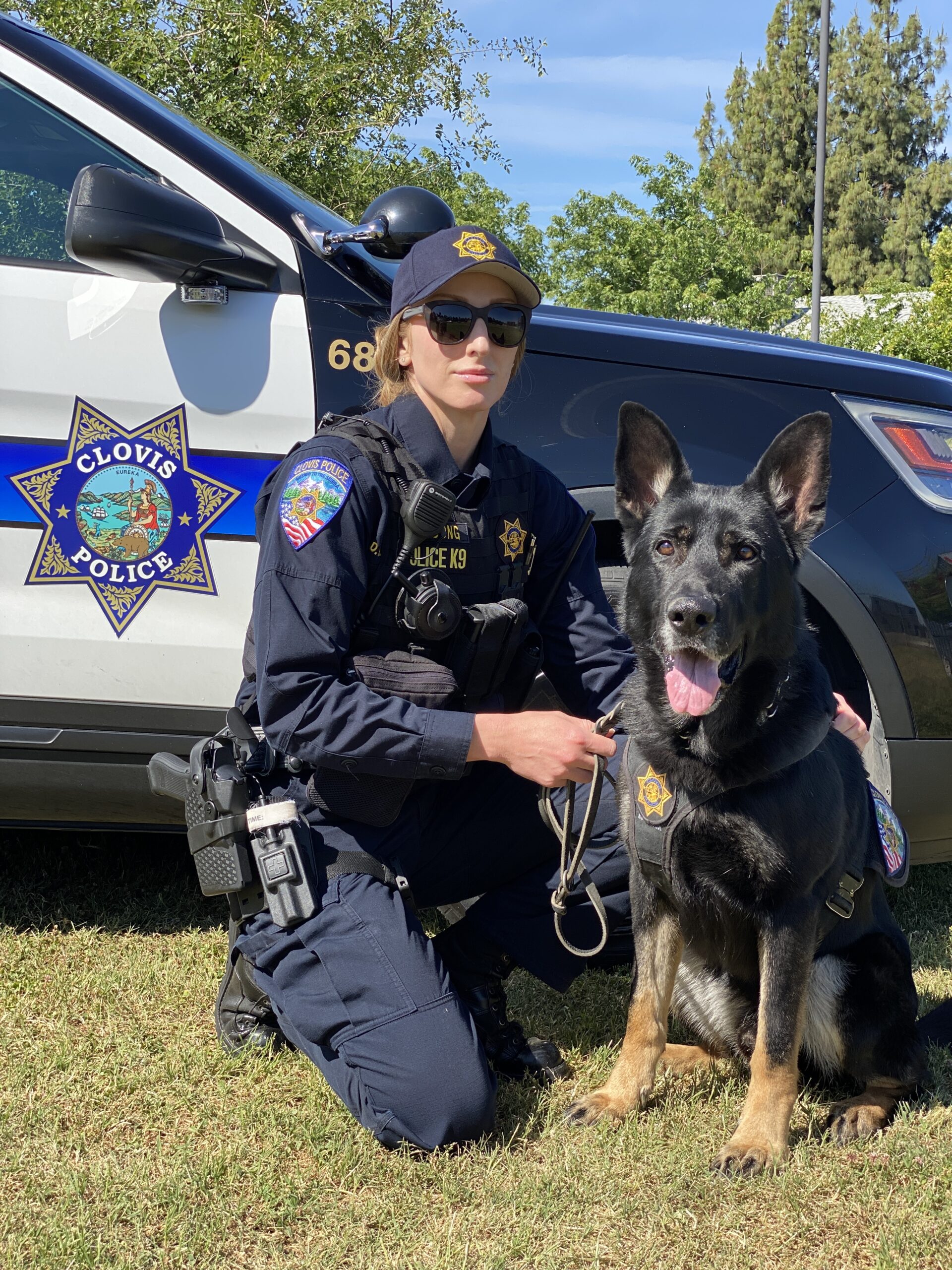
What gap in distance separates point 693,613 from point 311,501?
83 centimetres

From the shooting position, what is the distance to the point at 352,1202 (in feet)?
6.68

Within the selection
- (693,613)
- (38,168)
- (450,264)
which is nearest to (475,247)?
(450,264)

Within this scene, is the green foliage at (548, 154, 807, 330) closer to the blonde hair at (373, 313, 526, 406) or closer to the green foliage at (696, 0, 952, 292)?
the blonde hair at (373, 313, 526, 406)

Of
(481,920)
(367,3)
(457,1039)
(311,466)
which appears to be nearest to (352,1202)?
(457,1039)

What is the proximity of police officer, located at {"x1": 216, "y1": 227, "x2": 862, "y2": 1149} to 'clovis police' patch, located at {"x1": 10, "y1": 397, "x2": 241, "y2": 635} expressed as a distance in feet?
0.93

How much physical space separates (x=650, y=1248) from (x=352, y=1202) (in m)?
0.53

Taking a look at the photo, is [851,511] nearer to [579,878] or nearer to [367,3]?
[579,878]

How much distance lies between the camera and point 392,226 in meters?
2.88

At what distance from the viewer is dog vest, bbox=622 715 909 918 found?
2.26 metres

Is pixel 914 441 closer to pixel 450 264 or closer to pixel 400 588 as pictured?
pixel 450 264

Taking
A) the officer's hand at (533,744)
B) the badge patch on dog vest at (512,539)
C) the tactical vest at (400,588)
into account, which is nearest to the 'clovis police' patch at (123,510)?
the tactical vest at (400,588)

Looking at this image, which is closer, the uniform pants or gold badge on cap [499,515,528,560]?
the uniform pants

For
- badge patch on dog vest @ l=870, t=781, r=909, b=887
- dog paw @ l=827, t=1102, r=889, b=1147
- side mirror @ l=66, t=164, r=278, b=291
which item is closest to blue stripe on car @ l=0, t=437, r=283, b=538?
side mirror @ l=66, t=164, r=278, b=291

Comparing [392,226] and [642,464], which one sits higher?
[392,226]
